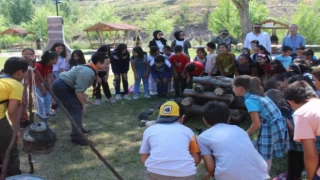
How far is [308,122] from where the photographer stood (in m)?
2.68

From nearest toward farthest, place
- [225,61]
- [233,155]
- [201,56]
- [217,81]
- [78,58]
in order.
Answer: [233,155]
[217,81]
[78,58]
[225,61]
[201,56]

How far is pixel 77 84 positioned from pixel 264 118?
8.53 feet

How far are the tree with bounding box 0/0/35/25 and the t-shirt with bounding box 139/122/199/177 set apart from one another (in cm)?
7890

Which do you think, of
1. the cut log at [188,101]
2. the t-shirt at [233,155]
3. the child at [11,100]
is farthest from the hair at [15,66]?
the cut log at [188,101]

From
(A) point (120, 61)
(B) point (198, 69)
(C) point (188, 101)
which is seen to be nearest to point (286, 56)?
Result: (B) point (198, 69)

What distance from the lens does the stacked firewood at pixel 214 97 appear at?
6676mm

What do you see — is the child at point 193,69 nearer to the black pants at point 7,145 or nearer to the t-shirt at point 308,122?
the black pants at point 7,145

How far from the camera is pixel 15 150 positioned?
13.2ft

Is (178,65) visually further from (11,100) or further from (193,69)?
(11,100)

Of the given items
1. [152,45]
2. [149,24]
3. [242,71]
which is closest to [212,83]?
[242,71]

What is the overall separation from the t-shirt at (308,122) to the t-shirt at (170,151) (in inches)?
32.5

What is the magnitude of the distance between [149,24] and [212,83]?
45150mm

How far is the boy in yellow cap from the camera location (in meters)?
2.95

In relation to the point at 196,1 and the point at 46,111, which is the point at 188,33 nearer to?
the point at 196,1
